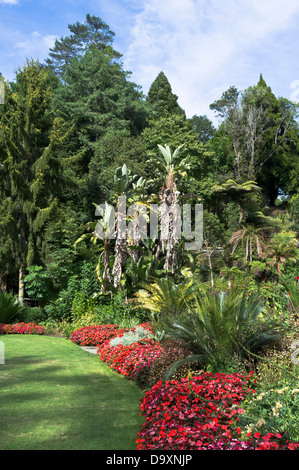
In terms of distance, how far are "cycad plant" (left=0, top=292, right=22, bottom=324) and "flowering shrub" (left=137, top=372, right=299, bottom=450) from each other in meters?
8.29

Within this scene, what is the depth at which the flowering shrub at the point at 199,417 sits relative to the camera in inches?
108

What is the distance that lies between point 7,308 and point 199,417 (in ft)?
29.9

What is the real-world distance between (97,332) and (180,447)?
603cm

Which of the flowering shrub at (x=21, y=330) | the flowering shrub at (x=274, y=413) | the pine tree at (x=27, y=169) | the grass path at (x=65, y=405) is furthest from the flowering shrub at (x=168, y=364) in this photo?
the pine tree at (x=27, y=169)

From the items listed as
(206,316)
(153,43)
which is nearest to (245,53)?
(153,43)

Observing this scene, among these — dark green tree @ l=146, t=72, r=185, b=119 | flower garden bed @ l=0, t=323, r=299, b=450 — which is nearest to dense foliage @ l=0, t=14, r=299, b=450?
flower garden bed @ l=0, t=323, r=299, b=450

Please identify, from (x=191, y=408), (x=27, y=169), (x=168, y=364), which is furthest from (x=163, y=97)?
(x=191, y=408)

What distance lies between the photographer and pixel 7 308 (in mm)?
11016

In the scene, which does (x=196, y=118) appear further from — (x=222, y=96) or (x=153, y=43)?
(x=153, y=43)

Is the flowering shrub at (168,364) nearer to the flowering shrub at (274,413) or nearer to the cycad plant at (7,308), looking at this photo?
the flowering shrub at (274,413)

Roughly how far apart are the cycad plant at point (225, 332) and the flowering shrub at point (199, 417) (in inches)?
14.5

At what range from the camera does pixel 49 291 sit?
1262 centimetres

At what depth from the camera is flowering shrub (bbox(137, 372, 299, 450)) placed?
108 inches

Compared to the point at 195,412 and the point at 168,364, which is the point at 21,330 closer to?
the point at 168,364
